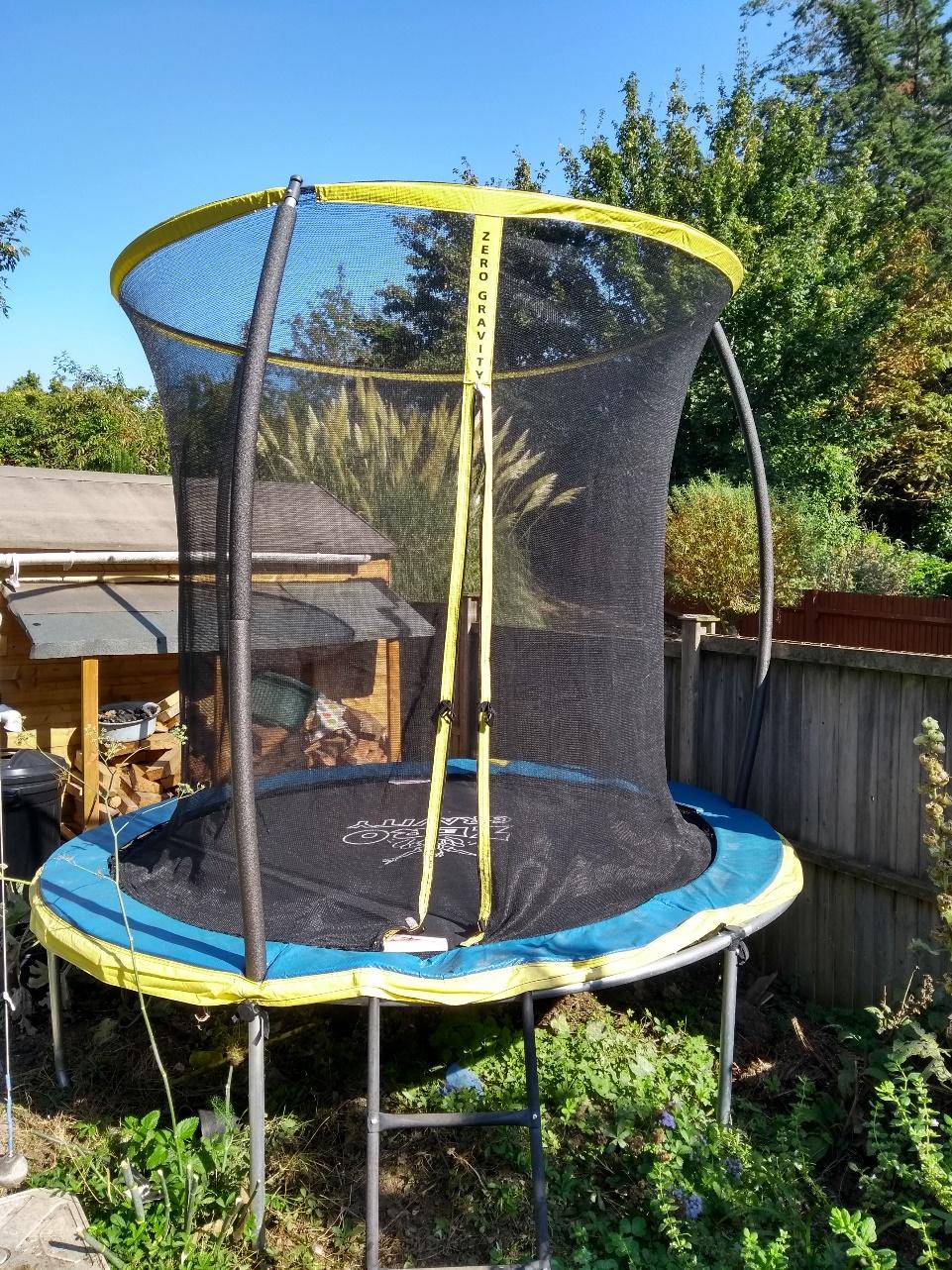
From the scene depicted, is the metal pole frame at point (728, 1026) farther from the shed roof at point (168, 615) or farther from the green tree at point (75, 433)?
the green tree at point (75, 433)

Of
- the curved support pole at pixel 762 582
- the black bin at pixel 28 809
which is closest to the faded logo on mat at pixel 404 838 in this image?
the curved support pole at pixel 762 582

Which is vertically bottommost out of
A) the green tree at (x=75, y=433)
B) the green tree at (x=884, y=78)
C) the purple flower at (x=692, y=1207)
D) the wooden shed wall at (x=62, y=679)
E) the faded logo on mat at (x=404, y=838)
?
the purple flower at (x=692, y=1207)

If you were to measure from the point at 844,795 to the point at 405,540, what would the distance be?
161 cm

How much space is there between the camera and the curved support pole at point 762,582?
10.1 ft

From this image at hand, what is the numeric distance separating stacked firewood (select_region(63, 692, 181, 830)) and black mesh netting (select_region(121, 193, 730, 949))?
167 centimetres

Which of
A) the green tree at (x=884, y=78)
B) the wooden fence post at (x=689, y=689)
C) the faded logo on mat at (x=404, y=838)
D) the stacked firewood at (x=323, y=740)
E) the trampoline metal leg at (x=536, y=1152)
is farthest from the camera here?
the green tree at (x=884, y=78)

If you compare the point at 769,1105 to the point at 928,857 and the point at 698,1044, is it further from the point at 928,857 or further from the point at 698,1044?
the point at 928,857

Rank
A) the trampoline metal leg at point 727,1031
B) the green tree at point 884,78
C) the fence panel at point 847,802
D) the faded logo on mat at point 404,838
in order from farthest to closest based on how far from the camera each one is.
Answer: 1. the green tree at point 884,78
2. the faded logo on mat at point 404,838
3. the fence panel at point 847,802
4. the trampoline metal leg at point 727,1031

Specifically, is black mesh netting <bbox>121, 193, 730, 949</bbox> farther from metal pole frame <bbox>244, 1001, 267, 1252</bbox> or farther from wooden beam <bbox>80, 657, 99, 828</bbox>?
wooden beam <bbox>80, 657, 99, 828</bbox>

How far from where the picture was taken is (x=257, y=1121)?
1.82 metres

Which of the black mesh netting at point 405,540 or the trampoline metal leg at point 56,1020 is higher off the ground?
the black mesh netting at point 405,540

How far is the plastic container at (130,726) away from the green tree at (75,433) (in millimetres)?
7702

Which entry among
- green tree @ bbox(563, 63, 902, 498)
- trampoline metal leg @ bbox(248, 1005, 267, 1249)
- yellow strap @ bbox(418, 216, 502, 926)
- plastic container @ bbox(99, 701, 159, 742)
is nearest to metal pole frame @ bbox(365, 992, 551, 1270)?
trampoline metal leg @ bbox(248, 1005, 267, 1249)

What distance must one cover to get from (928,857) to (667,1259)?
129 cm
